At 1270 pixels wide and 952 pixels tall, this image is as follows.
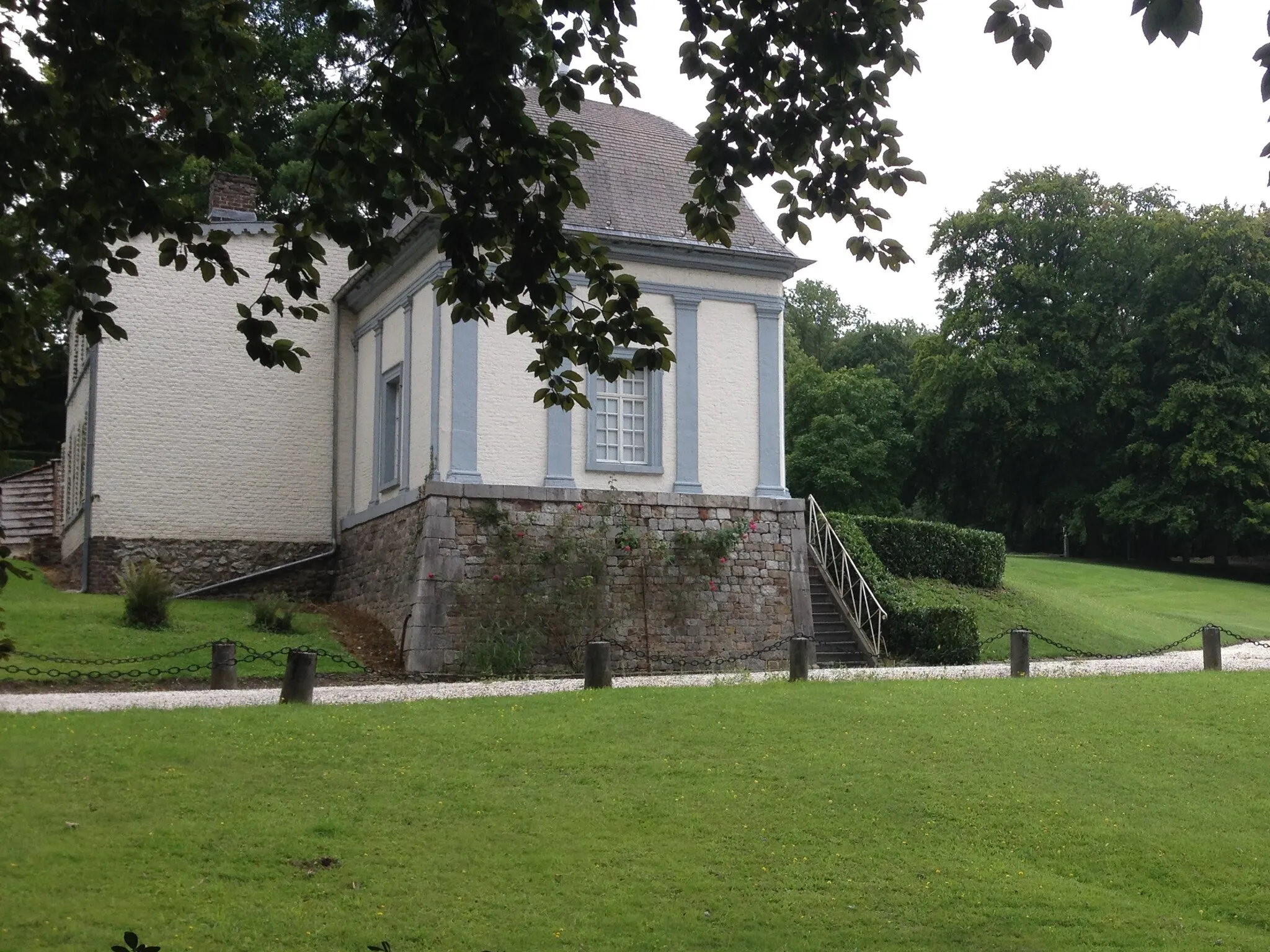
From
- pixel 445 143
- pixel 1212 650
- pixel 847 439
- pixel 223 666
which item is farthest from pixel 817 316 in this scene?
pixel 445 143

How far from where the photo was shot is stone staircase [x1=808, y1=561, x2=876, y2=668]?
67.7ft

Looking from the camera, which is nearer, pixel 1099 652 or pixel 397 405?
pixel 397 405

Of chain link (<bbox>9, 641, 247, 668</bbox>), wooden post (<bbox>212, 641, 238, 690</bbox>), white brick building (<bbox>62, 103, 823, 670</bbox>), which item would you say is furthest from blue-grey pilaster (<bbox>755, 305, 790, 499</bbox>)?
wooden post (<bbox>212, 641, 238, 690</bbox>)

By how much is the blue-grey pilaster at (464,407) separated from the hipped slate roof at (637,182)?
2.63 metres

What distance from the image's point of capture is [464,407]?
19.4 m

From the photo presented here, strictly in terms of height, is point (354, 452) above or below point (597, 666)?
above

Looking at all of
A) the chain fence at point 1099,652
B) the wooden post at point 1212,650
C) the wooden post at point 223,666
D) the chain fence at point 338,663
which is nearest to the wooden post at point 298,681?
the chain fence at point 338,663

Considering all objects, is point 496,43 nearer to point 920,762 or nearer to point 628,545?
point 920,762

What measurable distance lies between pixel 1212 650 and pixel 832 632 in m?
5.82

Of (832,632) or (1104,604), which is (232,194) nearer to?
(832,632)

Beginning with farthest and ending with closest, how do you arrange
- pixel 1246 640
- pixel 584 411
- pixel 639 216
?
pixel 1246 640
pixel 639 216
pixel 584 411

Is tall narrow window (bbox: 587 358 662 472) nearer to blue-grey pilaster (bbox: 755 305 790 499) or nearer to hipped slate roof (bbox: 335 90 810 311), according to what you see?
blue-grey pilaster (bbox: 755 305 790 499)

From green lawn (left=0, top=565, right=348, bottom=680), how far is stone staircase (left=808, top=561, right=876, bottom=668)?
7.53 metres

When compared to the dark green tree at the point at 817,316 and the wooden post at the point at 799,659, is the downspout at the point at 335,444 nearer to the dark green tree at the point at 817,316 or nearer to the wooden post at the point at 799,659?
the wooden post at the point at 799,659
